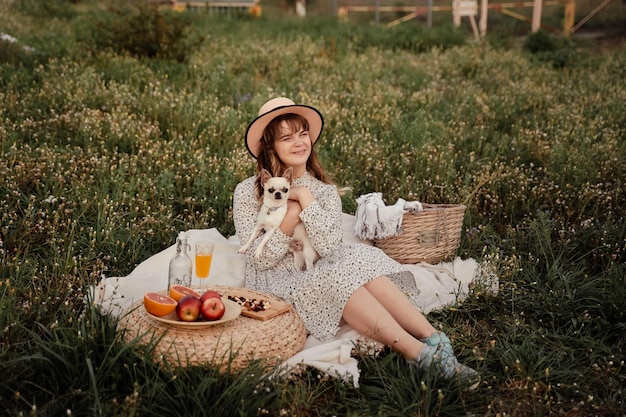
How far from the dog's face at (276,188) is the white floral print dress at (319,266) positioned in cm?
22

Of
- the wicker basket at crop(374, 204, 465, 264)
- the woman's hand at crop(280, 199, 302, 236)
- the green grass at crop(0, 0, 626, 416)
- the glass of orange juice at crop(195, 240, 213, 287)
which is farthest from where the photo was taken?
the wicker basket at crop(374, 204, 465, 264)

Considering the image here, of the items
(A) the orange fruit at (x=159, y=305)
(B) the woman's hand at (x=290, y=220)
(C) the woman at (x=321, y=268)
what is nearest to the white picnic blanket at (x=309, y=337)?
(C) the woman at (x=321, y=268)

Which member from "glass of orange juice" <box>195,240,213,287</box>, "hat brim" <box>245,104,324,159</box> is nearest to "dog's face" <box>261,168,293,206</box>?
"hat brim" <box>245,104,324,159</box>

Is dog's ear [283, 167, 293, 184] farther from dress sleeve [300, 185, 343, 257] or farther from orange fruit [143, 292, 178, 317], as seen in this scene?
orange fruit [143, 292, 178, 317]

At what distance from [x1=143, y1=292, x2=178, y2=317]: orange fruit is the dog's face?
1004mm

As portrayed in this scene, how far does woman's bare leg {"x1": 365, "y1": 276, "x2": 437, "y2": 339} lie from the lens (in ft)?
14.3

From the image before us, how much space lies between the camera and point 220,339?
12.8 feet

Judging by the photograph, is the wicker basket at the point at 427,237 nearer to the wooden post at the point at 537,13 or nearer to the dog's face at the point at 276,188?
the dog's face at the point at 276,188

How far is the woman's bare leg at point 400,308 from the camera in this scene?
Result: 4.35 meters

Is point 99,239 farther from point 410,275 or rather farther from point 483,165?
point 483,165

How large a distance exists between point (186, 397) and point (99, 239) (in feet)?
7.64

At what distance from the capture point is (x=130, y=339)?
13.0 feet

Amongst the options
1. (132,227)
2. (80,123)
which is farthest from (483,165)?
(80,123)

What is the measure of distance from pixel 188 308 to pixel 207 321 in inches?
5.3
